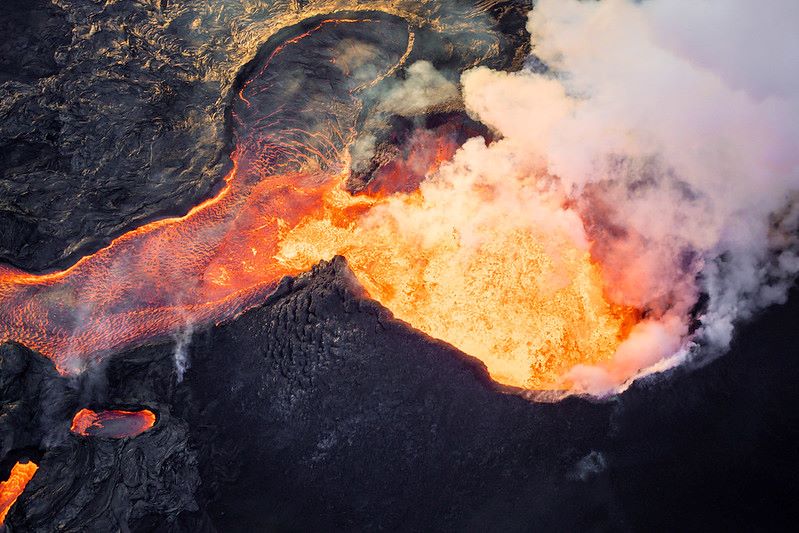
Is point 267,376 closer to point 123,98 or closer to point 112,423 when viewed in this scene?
point 112,423

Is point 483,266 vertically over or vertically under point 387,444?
over

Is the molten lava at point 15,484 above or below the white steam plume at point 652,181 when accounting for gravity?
below

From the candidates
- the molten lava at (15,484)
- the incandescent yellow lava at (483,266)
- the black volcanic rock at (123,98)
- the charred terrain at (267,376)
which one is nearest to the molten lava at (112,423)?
the charred terrain at (267,376)

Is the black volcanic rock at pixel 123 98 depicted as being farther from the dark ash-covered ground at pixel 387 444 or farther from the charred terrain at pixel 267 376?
the dark ash-covered ground at pixel 387 444

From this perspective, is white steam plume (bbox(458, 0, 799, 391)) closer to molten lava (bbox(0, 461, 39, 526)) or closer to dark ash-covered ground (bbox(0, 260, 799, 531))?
dark ash-covered ground (bbox(0, 260, 799, 531))

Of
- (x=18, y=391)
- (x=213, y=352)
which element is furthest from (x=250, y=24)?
(x=18, y=391)

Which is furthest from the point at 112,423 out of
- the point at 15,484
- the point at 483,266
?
the point at 483,266

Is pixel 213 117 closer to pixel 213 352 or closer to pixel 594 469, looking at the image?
pixel 213 352
